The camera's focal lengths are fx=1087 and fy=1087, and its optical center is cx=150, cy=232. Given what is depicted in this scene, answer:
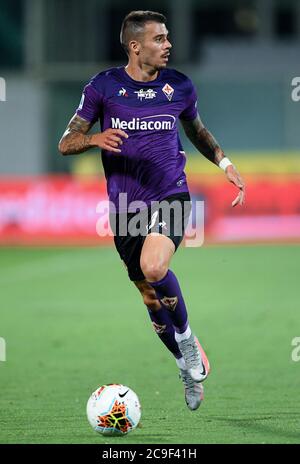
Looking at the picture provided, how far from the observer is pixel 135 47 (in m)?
7.04

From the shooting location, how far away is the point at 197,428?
6.23 meters

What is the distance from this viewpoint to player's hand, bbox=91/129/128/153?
6.53m

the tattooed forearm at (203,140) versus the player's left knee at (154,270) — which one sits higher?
the tattooed forearm at (203,140)

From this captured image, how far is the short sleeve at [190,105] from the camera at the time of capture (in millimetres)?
7262

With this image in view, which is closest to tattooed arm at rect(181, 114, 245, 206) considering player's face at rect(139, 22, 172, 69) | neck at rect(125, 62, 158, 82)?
neck at rect(125, 62, 158, 82)

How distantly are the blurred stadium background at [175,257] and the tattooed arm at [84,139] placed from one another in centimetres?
165

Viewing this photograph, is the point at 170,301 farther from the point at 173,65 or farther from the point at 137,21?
the point at 173,65

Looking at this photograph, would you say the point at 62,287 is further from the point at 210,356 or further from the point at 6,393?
the point at 6,393

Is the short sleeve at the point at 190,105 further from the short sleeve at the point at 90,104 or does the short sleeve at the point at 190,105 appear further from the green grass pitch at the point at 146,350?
the green grass pitch at the point at 146,350

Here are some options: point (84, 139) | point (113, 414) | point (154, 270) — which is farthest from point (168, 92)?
point (113, 414)

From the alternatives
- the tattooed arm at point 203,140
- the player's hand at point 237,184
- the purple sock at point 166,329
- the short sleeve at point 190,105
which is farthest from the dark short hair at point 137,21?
the purple sock at point 166,329

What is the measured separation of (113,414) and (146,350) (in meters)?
3.83
